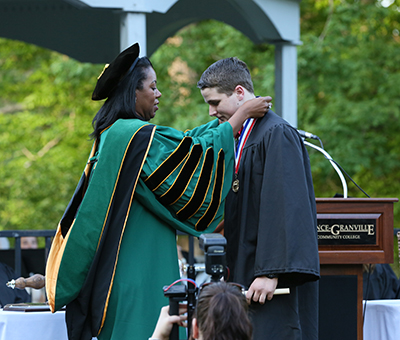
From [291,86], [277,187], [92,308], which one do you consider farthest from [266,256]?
[291,86]

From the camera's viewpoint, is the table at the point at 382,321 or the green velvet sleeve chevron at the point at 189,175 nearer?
the green velvet sleeve chevron at the point at 189,175

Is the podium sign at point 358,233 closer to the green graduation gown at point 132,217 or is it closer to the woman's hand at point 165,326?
the green graduation gown at point 132,217

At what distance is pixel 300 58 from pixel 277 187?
7490 mm

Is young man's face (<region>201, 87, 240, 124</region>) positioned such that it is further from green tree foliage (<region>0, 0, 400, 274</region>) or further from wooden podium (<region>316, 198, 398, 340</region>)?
green tree foliage (<region>0, 0, 400, 274</region>)

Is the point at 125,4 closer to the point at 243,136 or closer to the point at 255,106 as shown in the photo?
the point at 243,136

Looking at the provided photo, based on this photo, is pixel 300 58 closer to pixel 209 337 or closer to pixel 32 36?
pixel 32 36

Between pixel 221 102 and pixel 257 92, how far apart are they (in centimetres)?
703

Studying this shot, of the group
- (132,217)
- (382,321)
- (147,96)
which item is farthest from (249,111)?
(382,321)

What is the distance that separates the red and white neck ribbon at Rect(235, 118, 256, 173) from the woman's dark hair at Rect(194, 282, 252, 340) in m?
1.14

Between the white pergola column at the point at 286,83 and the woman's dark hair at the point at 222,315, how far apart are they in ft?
14.2

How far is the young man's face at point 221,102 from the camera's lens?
2.98 metres

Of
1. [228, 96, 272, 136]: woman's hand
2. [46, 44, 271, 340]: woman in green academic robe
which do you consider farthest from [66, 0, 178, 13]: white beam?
[228, 96, 272, 136]: woman's hand

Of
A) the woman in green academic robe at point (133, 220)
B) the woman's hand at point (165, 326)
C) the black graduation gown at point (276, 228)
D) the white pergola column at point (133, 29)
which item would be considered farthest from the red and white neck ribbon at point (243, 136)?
the white pergola column at point (133, 29)

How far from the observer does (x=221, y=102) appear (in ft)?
9.79
